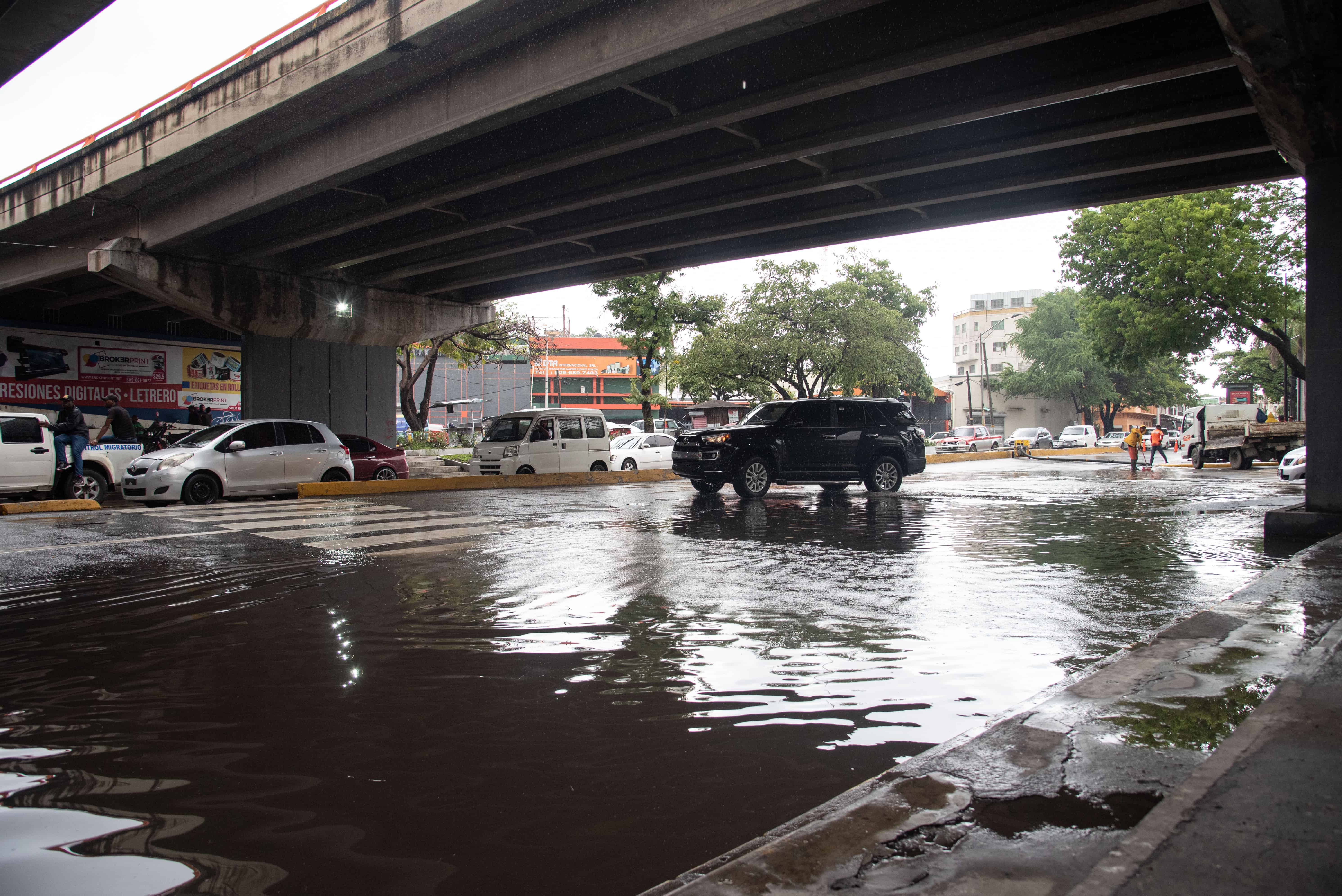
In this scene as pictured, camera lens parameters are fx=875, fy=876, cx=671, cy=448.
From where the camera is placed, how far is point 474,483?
779 inches

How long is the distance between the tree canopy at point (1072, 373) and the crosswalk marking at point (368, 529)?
59115 mm

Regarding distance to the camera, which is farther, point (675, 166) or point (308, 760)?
point (675, 166)

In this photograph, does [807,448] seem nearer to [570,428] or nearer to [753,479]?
[753,479]

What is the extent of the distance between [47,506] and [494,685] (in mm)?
13755

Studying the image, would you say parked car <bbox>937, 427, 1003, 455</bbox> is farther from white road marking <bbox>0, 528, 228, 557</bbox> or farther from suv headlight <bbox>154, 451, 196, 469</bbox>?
white road marking <bbox>0, 528, 228, 557</bbox>

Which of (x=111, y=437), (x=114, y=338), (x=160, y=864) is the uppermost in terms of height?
(x=114, y=338)

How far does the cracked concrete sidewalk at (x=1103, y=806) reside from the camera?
209 cm

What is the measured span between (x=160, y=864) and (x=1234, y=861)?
285 centimetres

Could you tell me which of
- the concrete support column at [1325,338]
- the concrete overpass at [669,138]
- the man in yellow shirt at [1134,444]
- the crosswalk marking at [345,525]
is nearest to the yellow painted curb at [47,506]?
the crosswalk marking at [345,525]

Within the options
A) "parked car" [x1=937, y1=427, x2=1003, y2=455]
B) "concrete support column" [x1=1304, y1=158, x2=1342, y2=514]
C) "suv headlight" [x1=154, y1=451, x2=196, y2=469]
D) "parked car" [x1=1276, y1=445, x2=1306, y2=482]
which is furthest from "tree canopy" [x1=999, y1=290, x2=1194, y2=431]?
"suv headlight" [x1=154, y1=451, x2=196, y2=469]

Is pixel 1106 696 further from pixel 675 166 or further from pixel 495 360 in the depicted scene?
pixel 495 360

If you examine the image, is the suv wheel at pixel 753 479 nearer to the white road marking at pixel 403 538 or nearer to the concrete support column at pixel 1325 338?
the white road marking at pixel 403 538

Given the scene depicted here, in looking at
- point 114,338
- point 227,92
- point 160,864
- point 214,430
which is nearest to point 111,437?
point 214,430

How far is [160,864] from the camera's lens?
8.22 feet
